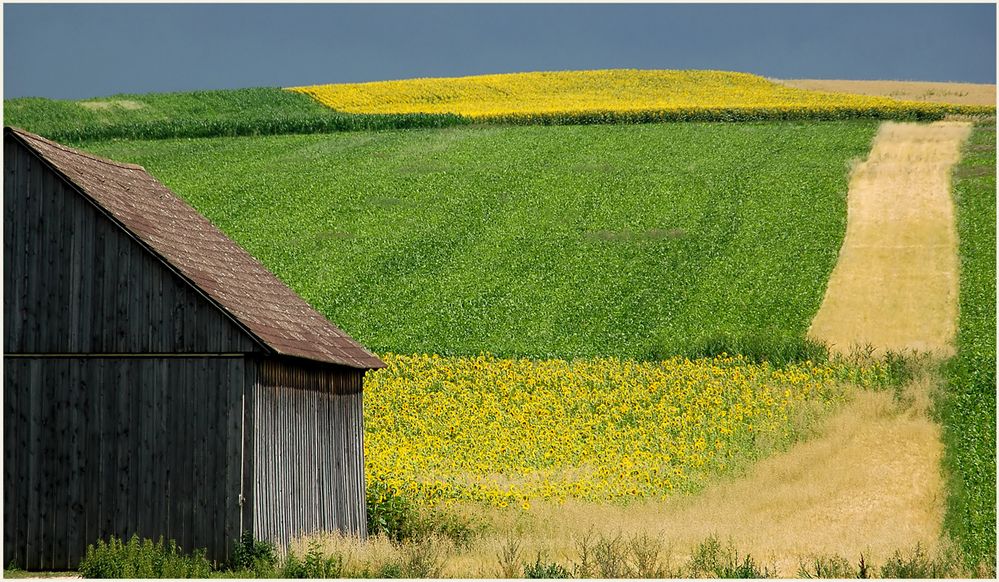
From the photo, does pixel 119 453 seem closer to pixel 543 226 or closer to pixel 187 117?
pixel 543 226

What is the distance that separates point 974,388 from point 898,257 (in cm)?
1489

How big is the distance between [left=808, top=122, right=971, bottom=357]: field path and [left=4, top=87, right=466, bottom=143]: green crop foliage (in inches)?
1015

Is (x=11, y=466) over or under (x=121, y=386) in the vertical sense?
under

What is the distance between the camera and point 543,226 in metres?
50.7

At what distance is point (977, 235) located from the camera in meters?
47.4

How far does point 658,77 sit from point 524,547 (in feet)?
245

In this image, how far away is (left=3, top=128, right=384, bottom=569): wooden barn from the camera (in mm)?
17234

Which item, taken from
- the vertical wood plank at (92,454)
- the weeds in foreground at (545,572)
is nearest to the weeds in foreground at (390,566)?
the weeds in foreground at (545,572)

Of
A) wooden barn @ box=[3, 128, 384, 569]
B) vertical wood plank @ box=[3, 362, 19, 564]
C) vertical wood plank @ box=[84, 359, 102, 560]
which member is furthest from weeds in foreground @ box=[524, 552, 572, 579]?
vertical wood plank @ box=[3, 362, 19, 564]

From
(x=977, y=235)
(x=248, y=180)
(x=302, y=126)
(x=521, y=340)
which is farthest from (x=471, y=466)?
(x=302, y=126)

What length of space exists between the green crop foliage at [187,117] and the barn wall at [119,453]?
54521mm

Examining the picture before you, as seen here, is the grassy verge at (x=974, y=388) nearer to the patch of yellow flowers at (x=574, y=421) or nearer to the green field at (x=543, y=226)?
the patch of yellow flowers at (x=574, y=421)

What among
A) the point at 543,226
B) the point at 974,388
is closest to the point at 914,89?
the point at 543,226

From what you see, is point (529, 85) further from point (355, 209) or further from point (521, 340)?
point (521, 340)
